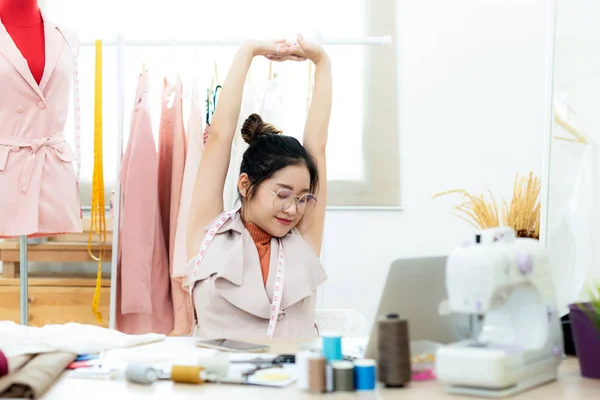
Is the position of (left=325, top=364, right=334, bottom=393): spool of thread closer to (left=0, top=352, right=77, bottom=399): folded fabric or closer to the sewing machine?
the sewing machine

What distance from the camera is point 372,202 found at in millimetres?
3627

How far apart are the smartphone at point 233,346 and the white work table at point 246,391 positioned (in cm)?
24

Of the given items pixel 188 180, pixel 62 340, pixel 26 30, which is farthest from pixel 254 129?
pixel 62 340

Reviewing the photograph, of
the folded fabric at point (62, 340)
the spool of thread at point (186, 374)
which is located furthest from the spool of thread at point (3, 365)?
the spool of thread at point (186, 374)

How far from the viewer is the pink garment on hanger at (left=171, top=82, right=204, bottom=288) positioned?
2719 mm

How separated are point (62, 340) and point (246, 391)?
0.44m

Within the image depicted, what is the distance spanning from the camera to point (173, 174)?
2.80 m

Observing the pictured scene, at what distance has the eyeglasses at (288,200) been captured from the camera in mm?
2090

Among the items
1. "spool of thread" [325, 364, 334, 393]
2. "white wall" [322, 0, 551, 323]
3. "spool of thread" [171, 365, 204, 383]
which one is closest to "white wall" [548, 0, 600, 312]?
"spool of thread" [325, 364, 334, 393]

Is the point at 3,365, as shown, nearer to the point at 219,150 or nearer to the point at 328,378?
the point at 328,378

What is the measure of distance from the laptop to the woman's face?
2.49 feet

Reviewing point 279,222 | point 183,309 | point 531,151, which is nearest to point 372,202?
point 531,151

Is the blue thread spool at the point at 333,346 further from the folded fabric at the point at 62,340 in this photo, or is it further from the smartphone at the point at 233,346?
the folded fabric at the point at 62,340

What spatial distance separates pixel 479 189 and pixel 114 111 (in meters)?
1.77
